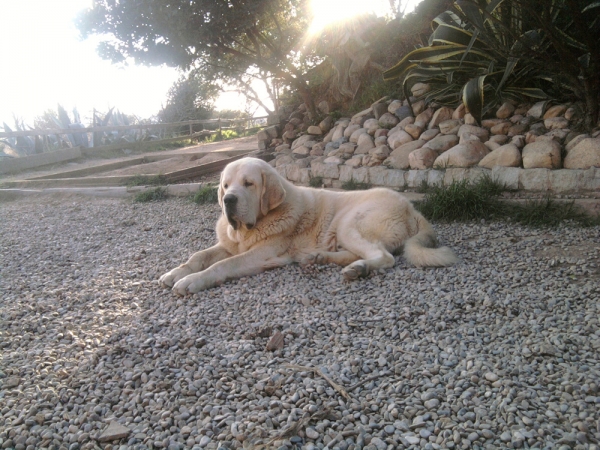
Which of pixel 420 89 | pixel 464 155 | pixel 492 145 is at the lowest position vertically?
pixel 464 155

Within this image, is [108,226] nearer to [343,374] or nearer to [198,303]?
[198,303]

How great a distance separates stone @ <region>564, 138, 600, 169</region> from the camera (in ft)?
15.4

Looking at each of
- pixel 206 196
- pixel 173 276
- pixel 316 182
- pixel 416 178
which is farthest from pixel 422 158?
pixel 173 276

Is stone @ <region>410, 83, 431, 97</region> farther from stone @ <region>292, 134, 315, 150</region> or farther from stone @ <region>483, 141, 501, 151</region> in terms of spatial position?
stone @ <region>292, 134, 315, 150</region>

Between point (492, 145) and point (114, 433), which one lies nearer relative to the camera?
point (114, 433)

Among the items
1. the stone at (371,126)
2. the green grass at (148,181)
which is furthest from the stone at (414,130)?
the green grass at (148,181)

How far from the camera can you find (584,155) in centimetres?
477

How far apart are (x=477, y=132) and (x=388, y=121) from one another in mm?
1750

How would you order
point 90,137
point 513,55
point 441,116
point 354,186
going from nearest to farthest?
point 513,55, point 354,186, point 441,116, point 90,137

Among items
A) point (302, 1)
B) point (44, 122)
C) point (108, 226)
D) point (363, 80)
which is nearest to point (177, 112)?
point (44, 122)

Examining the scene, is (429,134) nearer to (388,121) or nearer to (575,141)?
(388,121)

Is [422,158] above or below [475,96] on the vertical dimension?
below

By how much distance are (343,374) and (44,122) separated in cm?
2048

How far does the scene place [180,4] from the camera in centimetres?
820
